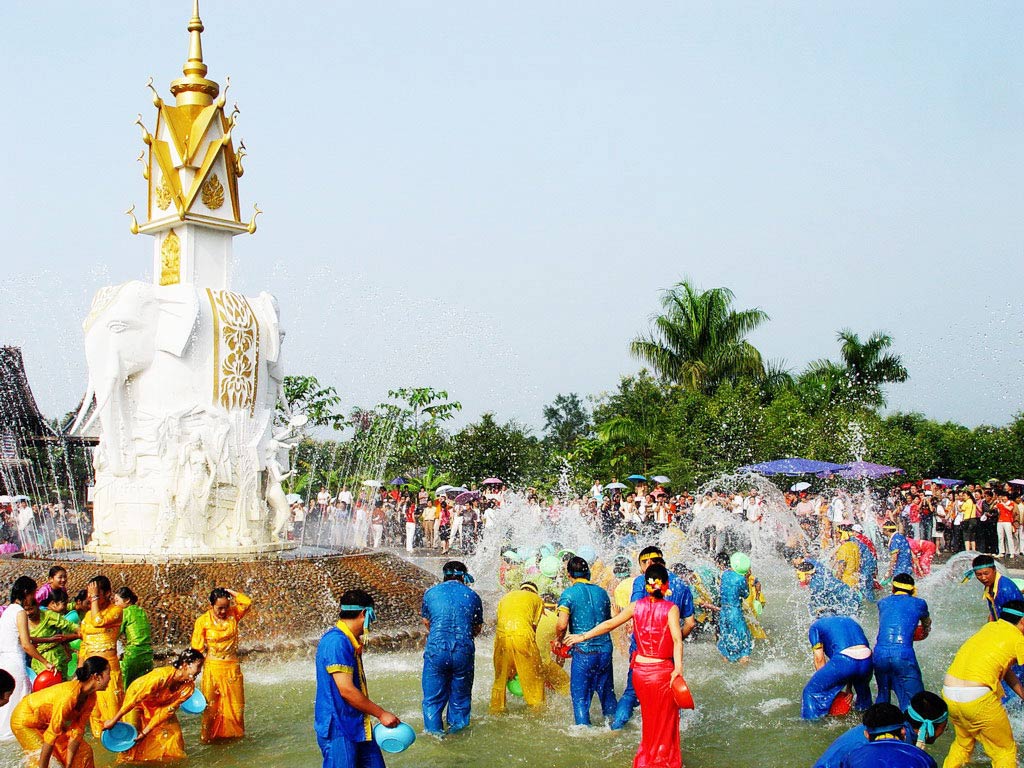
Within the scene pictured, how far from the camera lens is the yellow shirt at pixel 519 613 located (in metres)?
8.70

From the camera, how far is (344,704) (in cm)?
580

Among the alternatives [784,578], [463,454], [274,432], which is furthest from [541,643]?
[463,454]

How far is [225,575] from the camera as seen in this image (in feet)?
36.7

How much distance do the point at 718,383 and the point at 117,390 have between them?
25702 mm

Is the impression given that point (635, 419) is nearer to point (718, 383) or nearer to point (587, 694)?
point (718, 383)

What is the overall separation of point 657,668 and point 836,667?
2.08m

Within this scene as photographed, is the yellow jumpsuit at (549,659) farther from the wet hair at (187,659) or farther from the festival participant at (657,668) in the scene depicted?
the wet hair at (187,659)

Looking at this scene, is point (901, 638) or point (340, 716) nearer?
point (340, 716)

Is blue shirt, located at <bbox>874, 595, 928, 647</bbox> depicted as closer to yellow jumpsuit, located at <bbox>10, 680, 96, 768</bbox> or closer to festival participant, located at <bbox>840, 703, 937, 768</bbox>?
festival participant, located at <bbox>840, 703, 937, 768</bbox>

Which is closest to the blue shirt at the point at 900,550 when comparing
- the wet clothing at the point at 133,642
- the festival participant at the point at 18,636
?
the wet clothing at the point at 133,642

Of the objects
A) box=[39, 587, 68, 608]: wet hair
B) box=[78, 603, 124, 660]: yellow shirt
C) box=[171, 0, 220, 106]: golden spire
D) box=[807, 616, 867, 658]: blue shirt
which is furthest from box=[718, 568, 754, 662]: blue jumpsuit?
box=[171, 0, 220, 106]: golden spire

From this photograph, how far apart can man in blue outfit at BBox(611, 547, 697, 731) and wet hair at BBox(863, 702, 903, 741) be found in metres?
2.52

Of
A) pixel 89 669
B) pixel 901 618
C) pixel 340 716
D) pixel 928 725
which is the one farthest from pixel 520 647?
pixel 928 725

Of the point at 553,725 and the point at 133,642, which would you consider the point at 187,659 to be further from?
the point at 553,725
